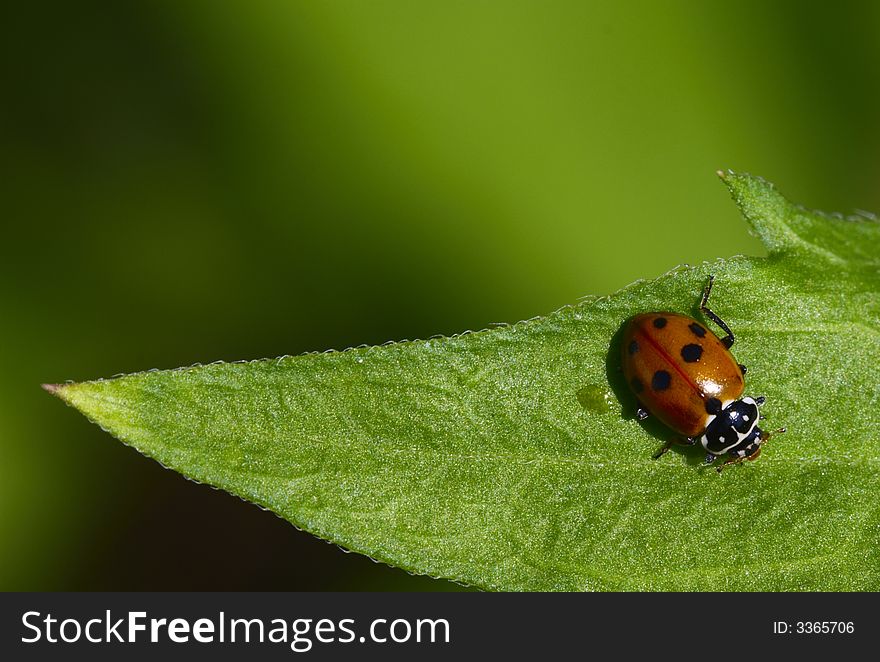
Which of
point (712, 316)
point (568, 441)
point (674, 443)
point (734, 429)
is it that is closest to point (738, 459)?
point (734, 429)

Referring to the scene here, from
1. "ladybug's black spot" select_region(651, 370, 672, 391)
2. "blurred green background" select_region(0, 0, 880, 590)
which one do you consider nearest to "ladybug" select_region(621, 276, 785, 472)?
"ladybug's black spot" select_region(651, 370, 672, 391)

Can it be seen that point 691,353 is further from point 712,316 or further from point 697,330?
point 712,316

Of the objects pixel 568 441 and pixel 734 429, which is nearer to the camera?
pixel 568 441

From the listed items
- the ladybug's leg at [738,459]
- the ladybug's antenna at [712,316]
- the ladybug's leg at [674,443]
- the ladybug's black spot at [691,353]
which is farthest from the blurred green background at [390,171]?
the ladybug's leg at [738,459]

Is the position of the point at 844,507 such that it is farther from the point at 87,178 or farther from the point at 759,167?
the point at 87,178

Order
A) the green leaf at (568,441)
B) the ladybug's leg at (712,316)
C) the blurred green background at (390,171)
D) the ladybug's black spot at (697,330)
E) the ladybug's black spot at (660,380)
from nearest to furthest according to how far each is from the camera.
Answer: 1. the green leaf at (568,441)
2. the ladybug's leg at (712,316)
3. the ladybug's black spot at (660,380)
4. the ladybug's black spot at (697,330)
5. the blurred green background at (390,171)

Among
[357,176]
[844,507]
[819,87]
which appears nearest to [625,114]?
[819,87]

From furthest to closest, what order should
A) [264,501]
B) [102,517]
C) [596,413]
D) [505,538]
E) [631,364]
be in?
1. [102,517]
2. [631,364]
3. [596,413]
4. [505,538]
5. [264,501]

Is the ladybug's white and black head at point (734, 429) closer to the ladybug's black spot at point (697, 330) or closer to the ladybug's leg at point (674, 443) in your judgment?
the ladybug's leg at point (674, 443)
